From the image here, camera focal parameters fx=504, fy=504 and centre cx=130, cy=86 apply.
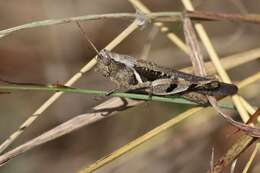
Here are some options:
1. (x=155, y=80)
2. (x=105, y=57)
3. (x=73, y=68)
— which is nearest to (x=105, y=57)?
(x=105, y=57)

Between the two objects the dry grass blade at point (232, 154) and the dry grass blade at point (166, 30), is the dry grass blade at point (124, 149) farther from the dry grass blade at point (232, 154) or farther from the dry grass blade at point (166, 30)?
the dry grass blade at point (166, 30)

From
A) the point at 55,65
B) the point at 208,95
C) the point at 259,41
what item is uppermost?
the point at 55,65

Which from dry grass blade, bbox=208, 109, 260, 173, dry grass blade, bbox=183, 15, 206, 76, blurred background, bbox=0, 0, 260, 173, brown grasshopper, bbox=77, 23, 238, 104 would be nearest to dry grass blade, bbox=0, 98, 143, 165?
brown grasshopper, bbox=77, 23, 238, 104

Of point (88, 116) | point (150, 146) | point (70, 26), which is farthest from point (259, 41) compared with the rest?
point (88, 116)

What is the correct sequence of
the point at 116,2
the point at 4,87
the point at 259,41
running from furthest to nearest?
1. the point at 116,2
2. the point at 259,41
3. the point at 4,87

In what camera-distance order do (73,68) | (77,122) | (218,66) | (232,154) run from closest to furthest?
(232,154) → (77,122) → (218,66) → (73,68)

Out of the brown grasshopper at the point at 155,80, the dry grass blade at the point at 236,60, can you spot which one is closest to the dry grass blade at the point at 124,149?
the brown grasshopper at the point at 155,80

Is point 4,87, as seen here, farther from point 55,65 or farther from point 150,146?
point 55,65

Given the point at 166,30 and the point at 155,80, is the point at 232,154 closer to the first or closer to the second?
the point at 155,80
